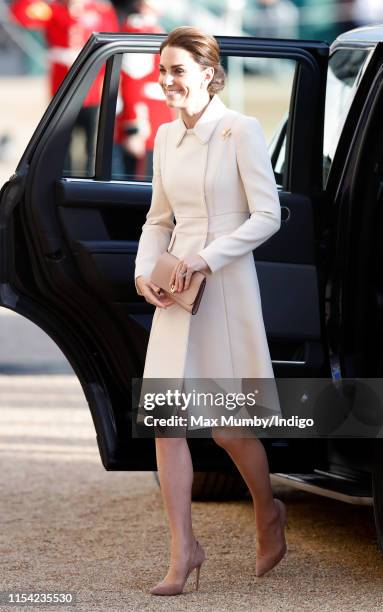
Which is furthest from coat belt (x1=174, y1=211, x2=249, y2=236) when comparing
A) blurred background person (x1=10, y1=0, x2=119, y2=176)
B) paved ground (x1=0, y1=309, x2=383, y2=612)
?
blurred background person (x1=10, y1=0, x2=119, y2=176)

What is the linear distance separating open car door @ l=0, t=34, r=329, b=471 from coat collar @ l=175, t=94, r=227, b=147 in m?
0.33

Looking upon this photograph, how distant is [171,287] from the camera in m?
3.91

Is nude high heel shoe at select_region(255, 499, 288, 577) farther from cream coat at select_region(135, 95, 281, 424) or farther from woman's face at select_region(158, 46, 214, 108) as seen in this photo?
woman's face at select_region(158, 46, 214, 108)

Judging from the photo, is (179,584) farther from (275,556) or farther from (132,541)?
(132,541)

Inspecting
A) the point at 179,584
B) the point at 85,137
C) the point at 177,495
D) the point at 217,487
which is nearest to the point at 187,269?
the point at 177,495

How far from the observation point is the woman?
391 cm

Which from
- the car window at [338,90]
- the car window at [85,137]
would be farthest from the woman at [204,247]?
the car window at [338,90]

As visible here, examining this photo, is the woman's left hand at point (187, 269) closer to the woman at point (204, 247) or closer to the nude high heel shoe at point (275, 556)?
the woman at point (204, 247)

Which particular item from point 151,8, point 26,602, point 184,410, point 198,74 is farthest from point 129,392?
point 151,8

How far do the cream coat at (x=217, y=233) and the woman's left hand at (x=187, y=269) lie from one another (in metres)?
0.06

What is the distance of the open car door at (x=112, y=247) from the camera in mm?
4320

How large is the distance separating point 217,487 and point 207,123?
5.82ft

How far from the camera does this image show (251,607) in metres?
3.94

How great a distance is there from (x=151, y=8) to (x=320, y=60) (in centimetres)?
671
